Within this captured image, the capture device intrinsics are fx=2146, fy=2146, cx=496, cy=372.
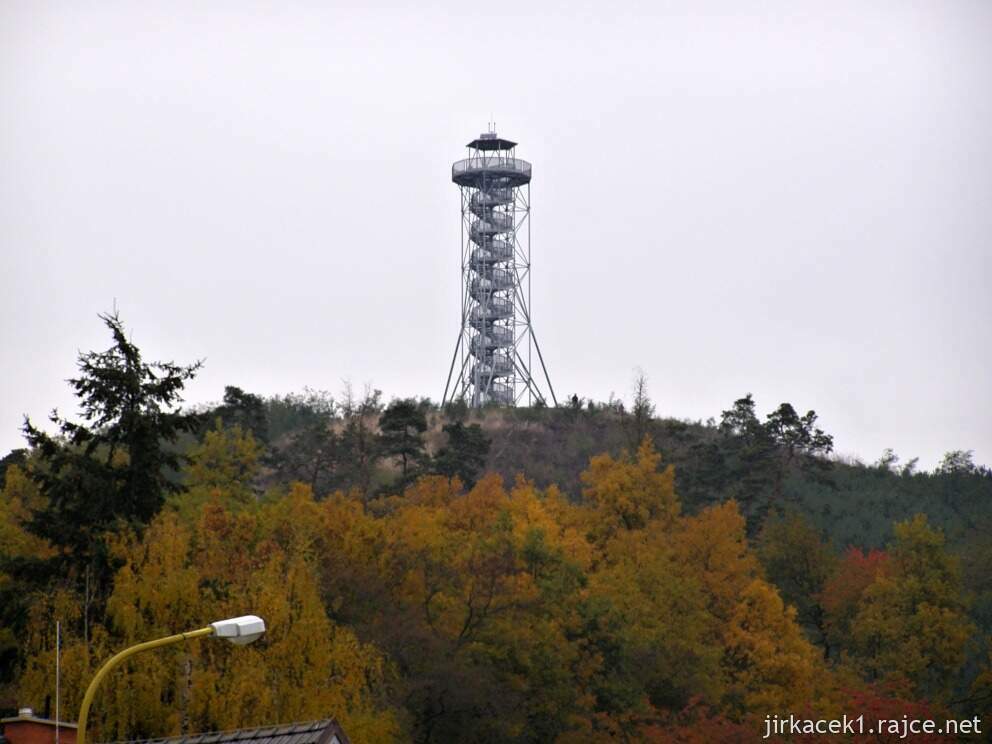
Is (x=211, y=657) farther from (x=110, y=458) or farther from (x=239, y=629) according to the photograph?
(x=239, y=629)

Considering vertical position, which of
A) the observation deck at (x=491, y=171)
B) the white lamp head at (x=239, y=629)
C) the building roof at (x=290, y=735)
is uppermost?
the observation deck at (x=491, y=171)

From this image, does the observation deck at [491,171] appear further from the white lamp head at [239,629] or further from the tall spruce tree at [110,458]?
the white lamp head at [239,629]

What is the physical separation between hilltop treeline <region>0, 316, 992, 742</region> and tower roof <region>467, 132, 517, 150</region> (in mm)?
19757

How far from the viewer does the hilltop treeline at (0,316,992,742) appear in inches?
1630

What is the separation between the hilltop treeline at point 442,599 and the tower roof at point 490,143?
1976 cm

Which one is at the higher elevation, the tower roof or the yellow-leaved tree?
the tower roof

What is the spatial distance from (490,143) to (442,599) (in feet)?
147

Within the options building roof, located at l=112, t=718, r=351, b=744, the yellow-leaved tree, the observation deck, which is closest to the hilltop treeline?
the yellow-leaved tree

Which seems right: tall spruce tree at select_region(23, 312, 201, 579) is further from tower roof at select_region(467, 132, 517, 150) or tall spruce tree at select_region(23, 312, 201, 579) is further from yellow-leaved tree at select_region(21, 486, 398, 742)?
tower roof at select_region(467, 132, 517, 150)

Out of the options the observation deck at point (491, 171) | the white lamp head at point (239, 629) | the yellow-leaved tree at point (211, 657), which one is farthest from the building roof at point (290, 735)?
the observation deck at point (491, 171)

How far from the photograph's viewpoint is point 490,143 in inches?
3622

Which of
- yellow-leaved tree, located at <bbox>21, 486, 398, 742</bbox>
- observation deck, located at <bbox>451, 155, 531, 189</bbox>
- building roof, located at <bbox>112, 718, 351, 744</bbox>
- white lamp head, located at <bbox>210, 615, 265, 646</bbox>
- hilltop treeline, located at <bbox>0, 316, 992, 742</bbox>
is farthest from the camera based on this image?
observation deck, located at <bbox>451, 155, 531, 189</bbox>

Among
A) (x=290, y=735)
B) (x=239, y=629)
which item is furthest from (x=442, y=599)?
(x=239, y=629)

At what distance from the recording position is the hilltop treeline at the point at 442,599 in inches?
1630
